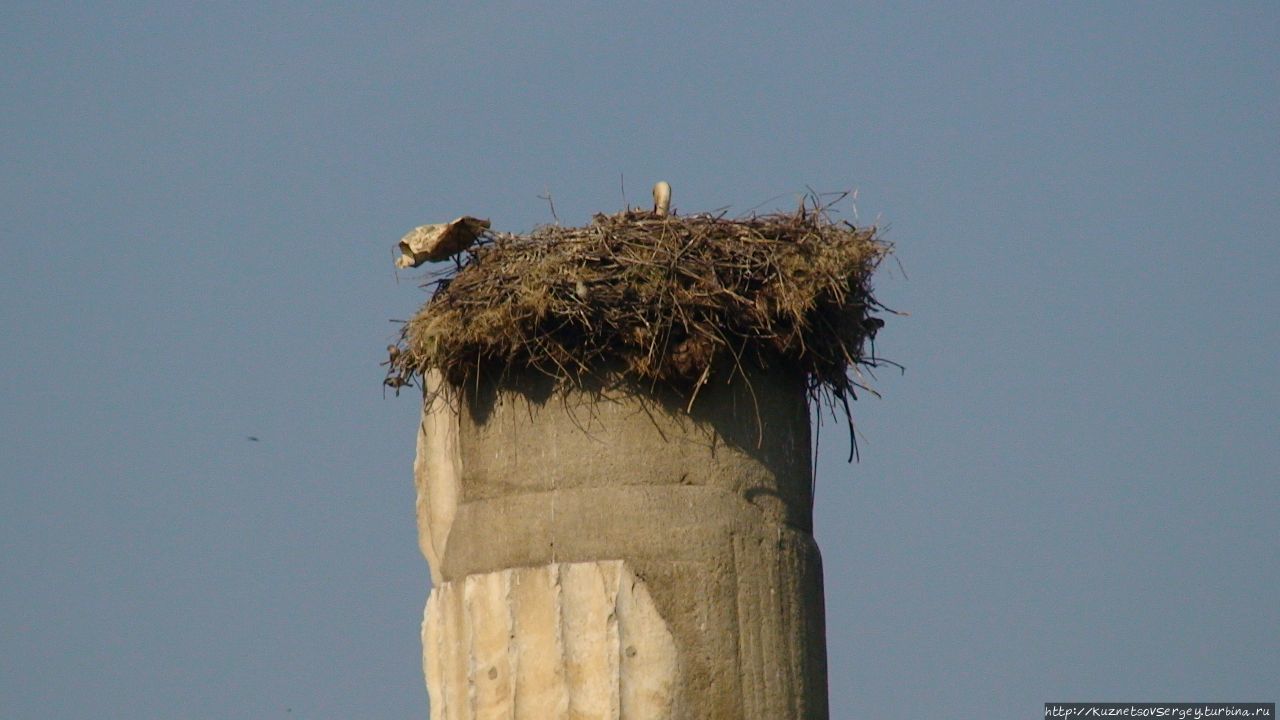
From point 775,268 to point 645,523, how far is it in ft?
3.88

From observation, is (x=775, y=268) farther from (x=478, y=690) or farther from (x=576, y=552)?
(x=478, y=690)

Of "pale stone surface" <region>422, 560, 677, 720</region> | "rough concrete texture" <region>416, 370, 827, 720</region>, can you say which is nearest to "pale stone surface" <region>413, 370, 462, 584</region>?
"rough concrete texture" <region>416, 370, 827, 720</region>

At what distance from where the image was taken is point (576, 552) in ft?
27.2

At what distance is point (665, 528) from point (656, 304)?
876 mm

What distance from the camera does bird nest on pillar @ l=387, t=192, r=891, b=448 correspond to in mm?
8391

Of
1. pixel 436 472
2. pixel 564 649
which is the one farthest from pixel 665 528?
pixel 436 472

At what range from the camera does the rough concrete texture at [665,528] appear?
26.9 feet

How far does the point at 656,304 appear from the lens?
27.6ft

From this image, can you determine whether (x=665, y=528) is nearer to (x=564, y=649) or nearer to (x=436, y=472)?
(x=564, y=649)

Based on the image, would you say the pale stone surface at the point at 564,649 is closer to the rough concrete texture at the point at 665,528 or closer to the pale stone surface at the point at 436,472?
the rough concrete texture at the point at 665,528

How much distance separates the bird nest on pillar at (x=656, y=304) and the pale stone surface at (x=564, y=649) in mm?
825

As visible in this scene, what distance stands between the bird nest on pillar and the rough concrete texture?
14 cm

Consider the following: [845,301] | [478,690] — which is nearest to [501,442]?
[478,690]

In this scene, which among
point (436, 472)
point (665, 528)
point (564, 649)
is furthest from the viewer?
point (436, 472)
